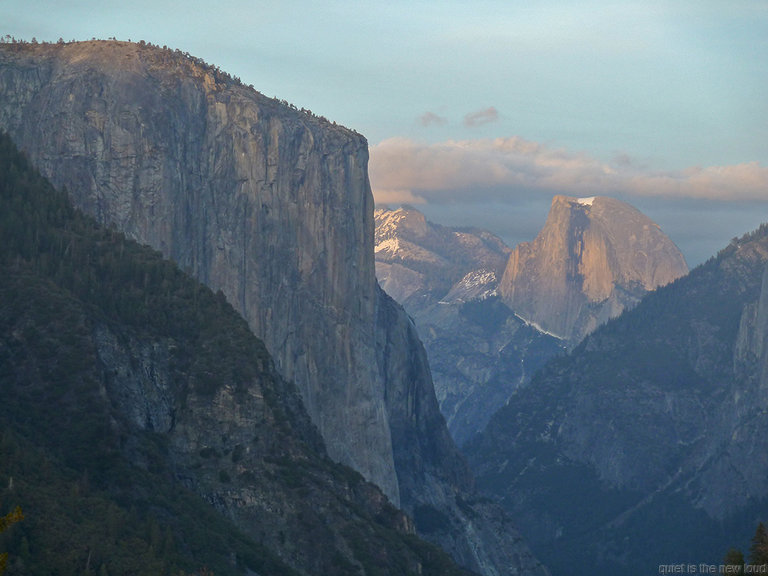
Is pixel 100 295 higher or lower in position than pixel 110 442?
higher

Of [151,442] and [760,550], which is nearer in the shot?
[760,550]

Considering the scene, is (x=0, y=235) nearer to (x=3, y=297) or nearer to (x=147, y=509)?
(x=3, y=297)

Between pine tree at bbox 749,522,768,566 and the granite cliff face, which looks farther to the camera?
the granite cliff face

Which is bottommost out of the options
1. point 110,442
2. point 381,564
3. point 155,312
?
point 381,564

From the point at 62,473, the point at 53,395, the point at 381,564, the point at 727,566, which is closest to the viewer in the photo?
the point at 727,566

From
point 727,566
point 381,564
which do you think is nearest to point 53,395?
point 381,564

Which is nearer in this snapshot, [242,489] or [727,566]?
[727,566]

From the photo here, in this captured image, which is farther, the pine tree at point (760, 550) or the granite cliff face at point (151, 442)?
the granite cliff face at point (151, 442)

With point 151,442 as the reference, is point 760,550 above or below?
below

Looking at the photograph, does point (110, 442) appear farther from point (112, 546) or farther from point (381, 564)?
point (381, 564)

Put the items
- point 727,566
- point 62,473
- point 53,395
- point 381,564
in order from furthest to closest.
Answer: point 381,564 → point 53,395 → point 62,473 → point 727,566
